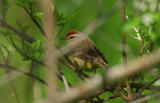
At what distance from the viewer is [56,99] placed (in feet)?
3.76

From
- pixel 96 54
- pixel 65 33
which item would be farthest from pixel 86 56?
pixel 65 33

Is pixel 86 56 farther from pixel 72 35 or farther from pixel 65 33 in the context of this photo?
pixel 65 33

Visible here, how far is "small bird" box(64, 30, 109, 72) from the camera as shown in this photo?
180 inches

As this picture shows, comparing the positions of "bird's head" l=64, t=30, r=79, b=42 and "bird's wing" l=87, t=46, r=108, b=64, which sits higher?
"bird's head" l=64, t=30, r=79, b=42

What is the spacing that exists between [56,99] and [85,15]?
4860mm

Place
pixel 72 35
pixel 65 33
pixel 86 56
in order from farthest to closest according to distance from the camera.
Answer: pixel 65 33 → pixel 72 35 → pixel 86 56

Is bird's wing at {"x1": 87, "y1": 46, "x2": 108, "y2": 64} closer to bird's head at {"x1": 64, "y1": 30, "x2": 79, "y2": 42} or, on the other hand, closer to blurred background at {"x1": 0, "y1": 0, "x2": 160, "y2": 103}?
blurred background at {"x1": 0, "y1": 0, "x2": 160, "y2": 103}

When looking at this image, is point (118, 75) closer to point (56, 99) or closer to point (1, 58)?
point (56, 99)

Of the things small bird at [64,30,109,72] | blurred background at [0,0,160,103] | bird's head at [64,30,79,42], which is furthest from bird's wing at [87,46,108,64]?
bird's head at [64,30,79,42]

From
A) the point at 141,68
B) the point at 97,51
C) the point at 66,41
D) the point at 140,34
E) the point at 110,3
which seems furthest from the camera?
the point at 110,3

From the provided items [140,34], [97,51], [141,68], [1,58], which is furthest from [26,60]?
[97,51]

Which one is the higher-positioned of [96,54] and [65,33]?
[65,33]

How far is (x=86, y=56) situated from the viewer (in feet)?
16.4

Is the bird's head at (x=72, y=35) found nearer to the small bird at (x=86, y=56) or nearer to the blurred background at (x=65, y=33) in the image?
the small bird at (x=86, y=56)
